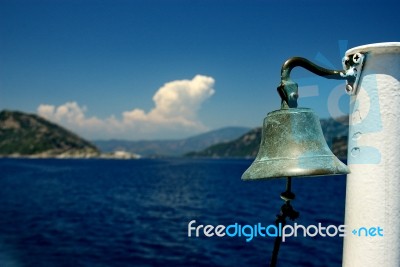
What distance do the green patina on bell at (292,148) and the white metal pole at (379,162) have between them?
311mm

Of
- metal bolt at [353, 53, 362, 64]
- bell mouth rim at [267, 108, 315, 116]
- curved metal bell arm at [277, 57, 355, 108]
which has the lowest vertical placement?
bell mouth rim at [267, 108, 315, 116]

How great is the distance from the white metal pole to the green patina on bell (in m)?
0.31

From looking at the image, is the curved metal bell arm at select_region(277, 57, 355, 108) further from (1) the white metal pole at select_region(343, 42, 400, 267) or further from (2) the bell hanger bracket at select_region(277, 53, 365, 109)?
(1) the white metal pole at select_region(343, 42, 400, 267)

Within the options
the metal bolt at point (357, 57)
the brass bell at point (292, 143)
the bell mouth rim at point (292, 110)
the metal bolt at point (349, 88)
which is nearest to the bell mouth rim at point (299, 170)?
the brass bell at point (292, 143)

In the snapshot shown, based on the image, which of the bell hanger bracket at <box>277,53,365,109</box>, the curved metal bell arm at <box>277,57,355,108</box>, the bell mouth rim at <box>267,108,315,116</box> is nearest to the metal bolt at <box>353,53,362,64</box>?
the bell hanger bracket at <box>277,53,365,109</box>

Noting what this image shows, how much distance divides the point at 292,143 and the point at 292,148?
0.15 feet

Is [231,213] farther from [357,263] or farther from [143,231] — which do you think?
[357,263]

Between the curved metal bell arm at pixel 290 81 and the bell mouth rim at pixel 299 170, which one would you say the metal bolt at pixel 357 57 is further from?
the bell mouth rim at pixel 299 170

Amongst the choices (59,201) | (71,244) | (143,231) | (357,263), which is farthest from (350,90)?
(59,201)

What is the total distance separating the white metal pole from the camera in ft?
8.69

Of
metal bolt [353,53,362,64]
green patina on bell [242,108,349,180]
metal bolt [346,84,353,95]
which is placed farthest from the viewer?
metal bolt [346,84,353,95]

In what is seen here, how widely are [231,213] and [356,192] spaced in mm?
33987

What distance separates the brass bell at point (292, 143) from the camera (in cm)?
234

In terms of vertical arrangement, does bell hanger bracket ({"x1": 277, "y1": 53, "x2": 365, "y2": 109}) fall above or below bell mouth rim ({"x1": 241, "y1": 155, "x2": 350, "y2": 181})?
above
